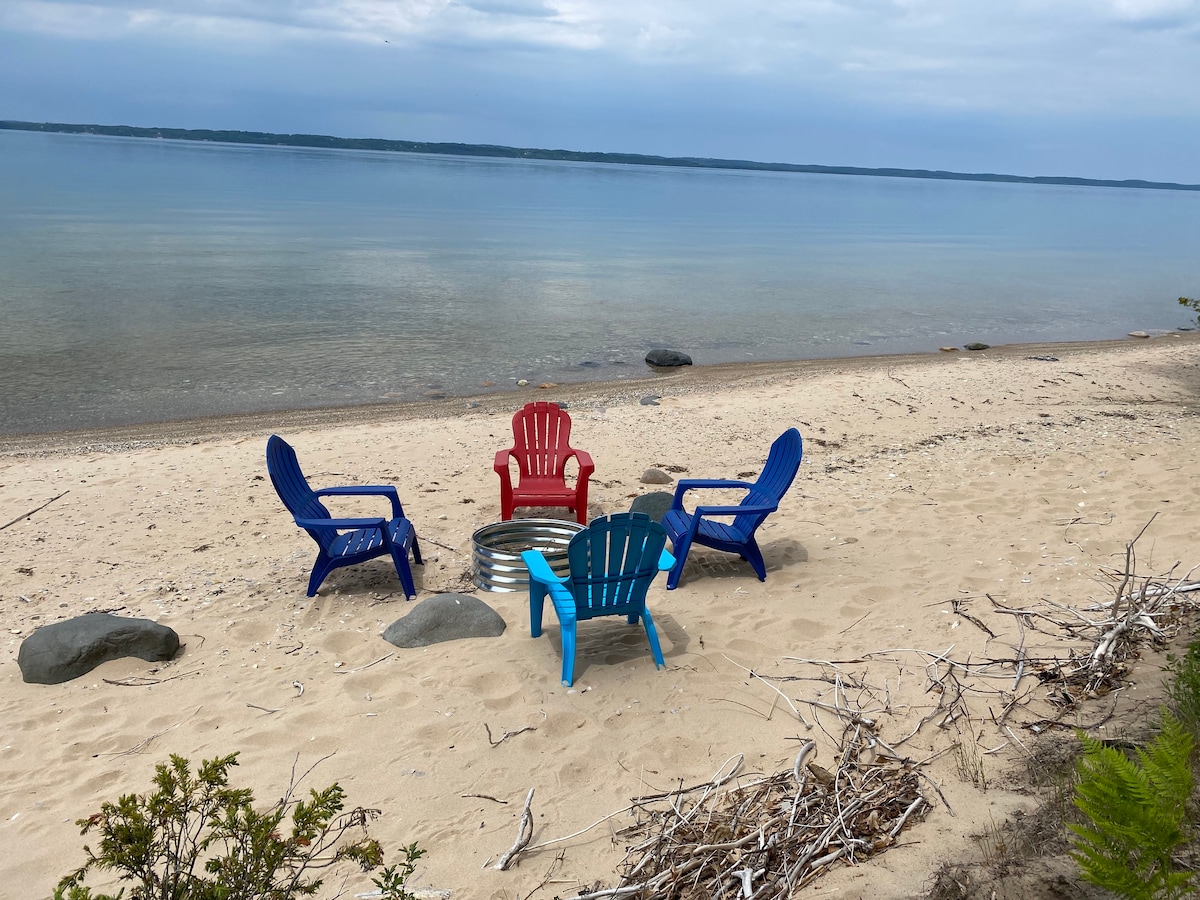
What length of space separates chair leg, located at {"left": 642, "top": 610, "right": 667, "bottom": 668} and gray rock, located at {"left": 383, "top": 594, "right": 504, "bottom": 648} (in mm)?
844

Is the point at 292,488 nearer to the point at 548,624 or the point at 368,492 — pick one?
the point at 368,492

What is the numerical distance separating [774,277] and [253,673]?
90.2 feet

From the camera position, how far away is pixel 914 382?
12.3 meters

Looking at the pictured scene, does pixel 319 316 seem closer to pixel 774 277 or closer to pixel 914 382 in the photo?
pixel 914 382

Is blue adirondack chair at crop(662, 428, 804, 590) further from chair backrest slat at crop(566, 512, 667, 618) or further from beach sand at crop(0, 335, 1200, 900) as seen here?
chair backrest slat at crop(566, 512, 667, 618)

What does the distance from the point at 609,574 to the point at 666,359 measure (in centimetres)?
1184

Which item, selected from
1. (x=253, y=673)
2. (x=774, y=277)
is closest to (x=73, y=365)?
(x=253, y=673)

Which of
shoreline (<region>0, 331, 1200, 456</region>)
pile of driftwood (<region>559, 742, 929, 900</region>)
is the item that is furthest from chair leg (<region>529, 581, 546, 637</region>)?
shoreline (<region>0, 331, 1200, 456</region>)

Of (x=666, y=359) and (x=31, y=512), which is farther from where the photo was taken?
(x=666, y=359)

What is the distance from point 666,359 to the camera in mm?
16156

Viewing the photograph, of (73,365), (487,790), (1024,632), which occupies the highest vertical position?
(1024,632)

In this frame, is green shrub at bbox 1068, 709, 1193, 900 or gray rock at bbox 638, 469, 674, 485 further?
gray rock at bbox 638, 469, 674, 485

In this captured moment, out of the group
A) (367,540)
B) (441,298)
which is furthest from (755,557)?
(441,298)

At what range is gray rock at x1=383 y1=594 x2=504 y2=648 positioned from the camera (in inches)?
189
